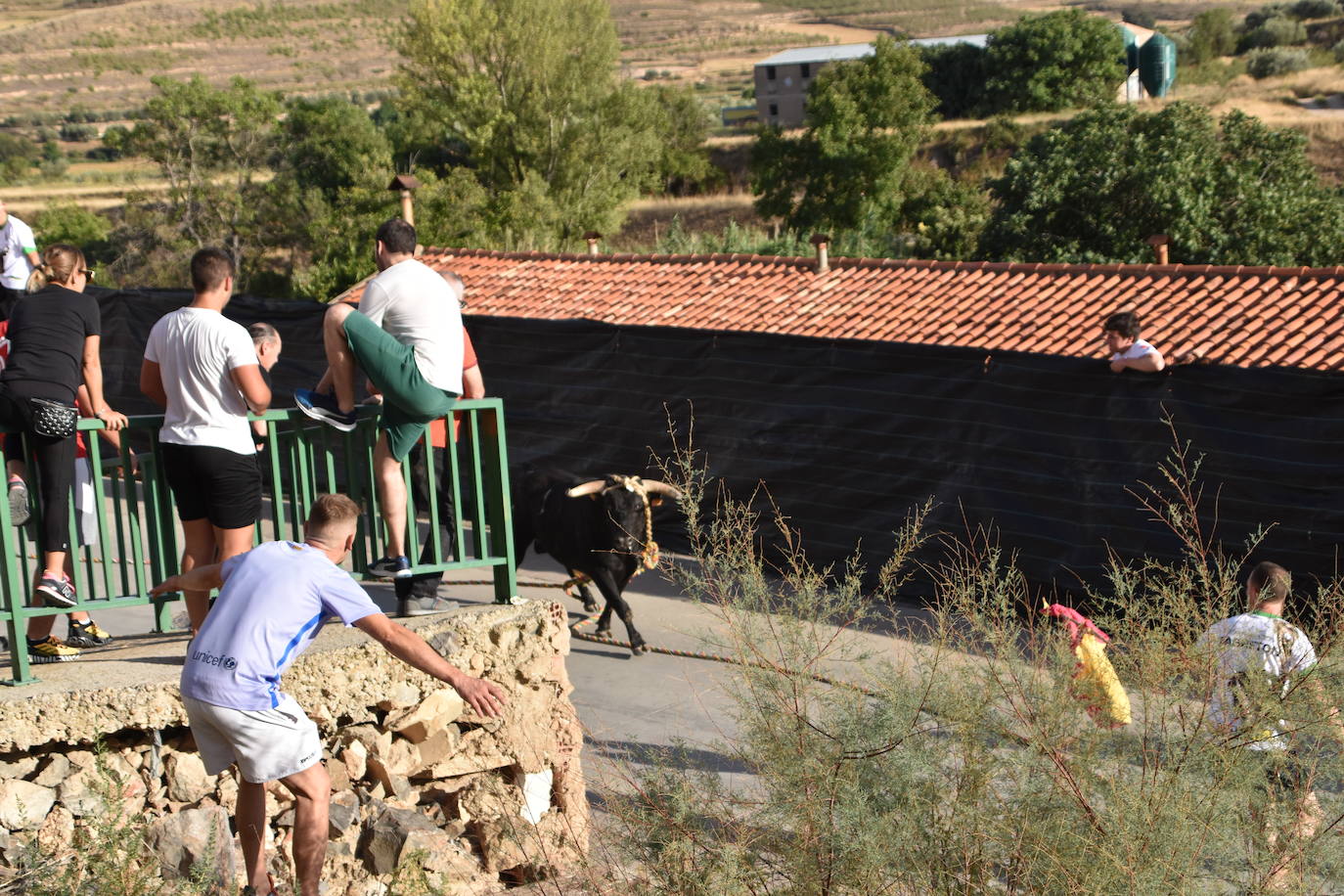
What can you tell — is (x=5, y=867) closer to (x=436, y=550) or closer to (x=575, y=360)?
(x=436, y=550)

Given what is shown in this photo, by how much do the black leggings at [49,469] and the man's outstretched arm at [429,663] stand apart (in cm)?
197

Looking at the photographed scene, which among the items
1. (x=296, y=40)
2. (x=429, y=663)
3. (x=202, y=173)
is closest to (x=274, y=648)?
(x=429, y=663)

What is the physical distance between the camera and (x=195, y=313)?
5.54 meters

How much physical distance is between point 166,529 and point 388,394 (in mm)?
1203

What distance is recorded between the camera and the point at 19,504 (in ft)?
18.4

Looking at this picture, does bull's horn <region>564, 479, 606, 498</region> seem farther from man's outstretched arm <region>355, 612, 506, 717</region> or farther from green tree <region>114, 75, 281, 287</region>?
green tree <region>114, 75, 281, 287</region>

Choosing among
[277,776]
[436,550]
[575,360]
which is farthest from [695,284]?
[277,776]

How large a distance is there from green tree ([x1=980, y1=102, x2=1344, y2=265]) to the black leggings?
2123 cm

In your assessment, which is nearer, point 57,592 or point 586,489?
point 57,592

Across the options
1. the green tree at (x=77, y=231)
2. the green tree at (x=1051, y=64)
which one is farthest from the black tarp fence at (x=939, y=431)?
the green tree at (x=1051, y=64)

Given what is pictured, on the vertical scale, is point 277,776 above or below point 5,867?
above

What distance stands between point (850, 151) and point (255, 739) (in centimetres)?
3925

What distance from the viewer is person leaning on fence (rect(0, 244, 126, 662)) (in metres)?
5.61

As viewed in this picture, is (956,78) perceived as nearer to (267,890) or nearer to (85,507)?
(85,507)
